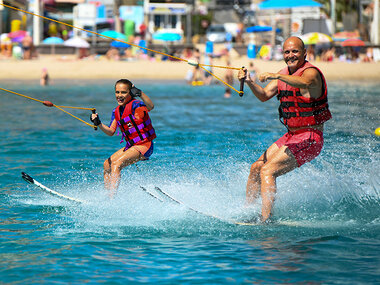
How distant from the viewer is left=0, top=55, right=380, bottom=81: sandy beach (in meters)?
32.9

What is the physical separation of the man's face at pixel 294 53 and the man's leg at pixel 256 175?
0.88 meters

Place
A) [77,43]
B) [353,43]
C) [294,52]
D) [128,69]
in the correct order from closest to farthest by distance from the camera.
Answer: [294,52], [128,69], [353,43], [77,43]

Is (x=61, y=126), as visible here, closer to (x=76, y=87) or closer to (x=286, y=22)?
(x=76, y=87)

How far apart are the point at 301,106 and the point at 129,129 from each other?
6.85 ft

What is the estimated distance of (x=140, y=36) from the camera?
42375 millimetres

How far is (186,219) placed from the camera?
24.4 feet

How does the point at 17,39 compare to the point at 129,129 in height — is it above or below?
above

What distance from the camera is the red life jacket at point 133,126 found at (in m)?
7.79

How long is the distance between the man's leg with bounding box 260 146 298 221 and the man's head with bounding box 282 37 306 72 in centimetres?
84

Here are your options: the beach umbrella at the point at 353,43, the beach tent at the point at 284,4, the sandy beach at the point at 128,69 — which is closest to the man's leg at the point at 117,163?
the sandy beach at the point at 128,69

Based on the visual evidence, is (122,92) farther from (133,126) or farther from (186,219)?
(186,219)

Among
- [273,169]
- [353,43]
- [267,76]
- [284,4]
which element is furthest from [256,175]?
[353,43]

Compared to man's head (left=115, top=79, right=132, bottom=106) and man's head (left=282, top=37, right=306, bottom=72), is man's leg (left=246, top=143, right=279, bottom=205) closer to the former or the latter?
man's head (left=282, top=37, right=306, bottom=72)

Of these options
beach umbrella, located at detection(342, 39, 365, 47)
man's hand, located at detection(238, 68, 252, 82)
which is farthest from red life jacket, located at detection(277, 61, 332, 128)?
beach umbrella, located at detection(342, 39, 365, 47)
